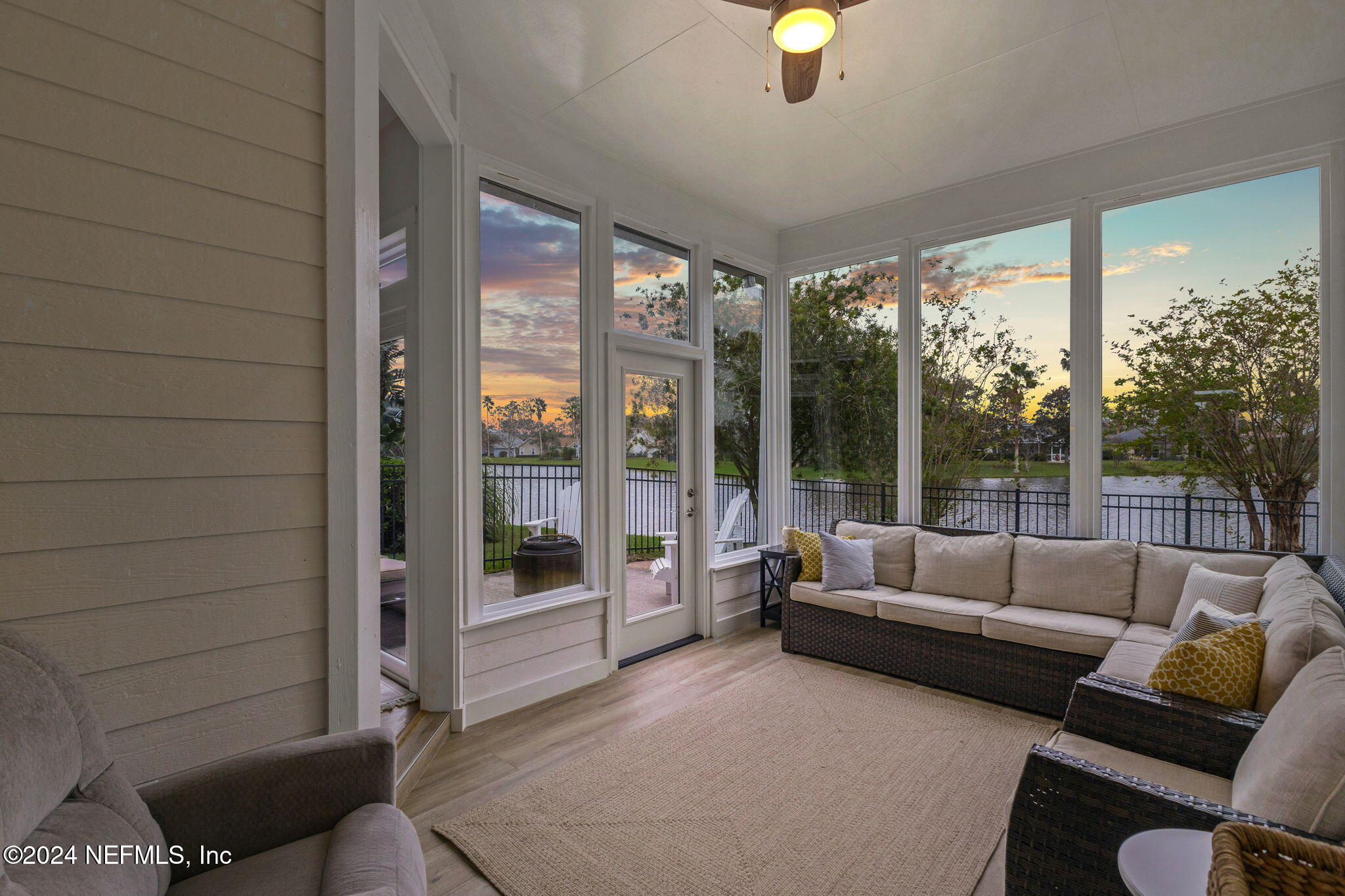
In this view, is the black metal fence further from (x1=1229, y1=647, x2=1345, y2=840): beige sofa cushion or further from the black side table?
(x1=1229, y1=647, x2=1345, y2=840): beige sofa cushion

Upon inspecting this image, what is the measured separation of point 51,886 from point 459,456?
7.03 feet

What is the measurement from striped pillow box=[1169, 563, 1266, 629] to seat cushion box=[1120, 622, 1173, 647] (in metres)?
0.06

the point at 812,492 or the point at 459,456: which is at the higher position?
the point at 459,456

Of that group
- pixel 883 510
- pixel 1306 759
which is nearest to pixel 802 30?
pixel 1306 759

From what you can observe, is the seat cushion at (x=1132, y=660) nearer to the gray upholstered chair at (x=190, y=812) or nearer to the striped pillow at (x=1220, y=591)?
the striped pillow at (x=1220, y=591)

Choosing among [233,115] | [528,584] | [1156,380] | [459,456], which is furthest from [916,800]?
Result: [233,115]

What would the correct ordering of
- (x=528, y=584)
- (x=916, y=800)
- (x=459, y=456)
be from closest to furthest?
(x=916, y=800)
(x=459, y=456)
(x=528, y=584)

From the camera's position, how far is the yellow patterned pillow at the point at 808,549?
4.23 m

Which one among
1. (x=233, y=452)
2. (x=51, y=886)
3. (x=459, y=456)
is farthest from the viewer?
(x=459, y=456)

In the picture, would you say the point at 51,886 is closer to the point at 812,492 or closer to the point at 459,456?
the point at 459,456

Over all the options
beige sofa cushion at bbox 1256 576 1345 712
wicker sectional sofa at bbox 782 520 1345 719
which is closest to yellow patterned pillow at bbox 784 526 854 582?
wicker sectional sofa at bbox 782 520 1345 719

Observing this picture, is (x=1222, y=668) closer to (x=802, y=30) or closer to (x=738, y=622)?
(x=802, y=30)

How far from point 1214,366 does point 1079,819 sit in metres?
2.97

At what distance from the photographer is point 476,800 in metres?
2.39
